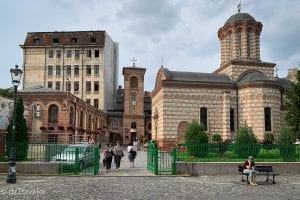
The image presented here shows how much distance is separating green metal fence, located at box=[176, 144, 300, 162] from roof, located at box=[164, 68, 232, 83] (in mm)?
17115

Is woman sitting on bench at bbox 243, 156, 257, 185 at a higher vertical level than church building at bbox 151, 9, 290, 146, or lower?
lower

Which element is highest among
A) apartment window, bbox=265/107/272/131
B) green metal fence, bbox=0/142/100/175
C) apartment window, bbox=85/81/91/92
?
apartment window, bbox=85/81/91/92

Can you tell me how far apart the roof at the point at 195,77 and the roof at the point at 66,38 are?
29.4 metres

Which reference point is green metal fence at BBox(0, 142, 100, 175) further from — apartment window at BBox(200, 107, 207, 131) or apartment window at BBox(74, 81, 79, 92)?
apartment window at BBox(74, 81, 79, 92)

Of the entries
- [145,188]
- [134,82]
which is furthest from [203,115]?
[134,82]

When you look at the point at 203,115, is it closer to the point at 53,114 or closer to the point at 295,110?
the point at 295,110

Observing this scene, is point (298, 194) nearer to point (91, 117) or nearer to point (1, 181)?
point (1, 181)

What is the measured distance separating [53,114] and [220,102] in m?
20.0

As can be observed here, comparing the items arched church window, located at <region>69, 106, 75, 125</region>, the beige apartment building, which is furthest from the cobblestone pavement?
the beige apartment building

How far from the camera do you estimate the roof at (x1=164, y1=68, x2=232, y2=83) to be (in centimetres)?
3676

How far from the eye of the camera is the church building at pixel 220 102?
3566cm

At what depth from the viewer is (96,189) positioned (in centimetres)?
1371

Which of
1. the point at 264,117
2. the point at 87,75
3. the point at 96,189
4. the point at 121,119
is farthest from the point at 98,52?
the point at 96,189

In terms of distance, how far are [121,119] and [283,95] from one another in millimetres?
33868
